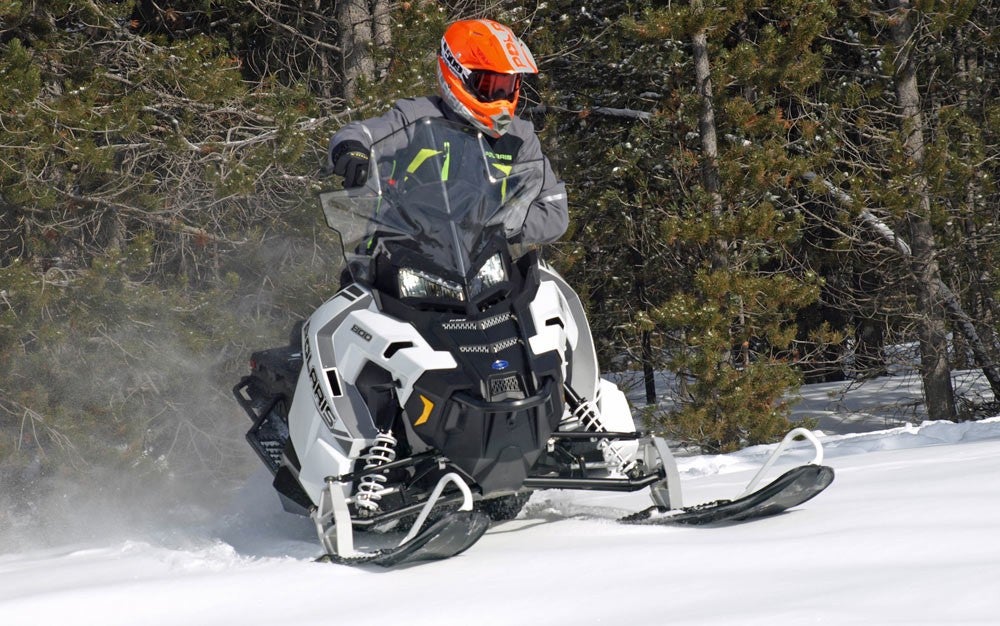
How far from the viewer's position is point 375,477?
11.8 ft

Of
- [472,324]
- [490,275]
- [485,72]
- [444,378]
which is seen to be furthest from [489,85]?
[444,378]

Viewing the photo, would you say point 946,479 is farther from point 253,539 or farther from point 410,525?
point 253,539

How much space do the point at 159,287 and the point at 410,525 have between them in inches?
211

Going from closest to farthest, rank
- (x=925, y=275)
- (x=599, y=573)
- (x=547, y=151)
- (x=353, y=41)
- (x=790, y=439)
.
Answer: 1. (x=599, y=573)
2. (x=790, y=439)
3. (x=353, y=41)
4. (x=925, y=275)
5. (x=547, y=151)

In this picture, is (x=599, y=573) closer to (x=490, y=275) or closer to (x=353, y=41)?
(x=490, y=275)

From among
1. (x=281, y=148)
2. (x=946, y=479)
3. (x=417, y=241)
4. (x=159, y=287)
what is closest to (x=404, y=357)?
(x=417, y=241)

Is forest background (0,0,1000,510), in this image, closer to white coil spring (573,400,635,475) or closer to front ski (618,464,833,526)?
white coil spring (573,400,635,475)

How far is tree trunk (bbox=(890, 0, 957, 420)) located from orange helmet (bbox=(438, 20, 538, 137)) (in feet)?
24.0

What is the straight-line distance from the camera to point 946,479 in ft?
13.3

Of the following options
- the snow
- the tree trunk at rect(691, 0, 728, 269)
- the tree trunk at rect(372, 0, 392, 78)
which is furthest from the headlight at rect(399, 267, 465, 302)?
the tree trunk at rect(691, 0, 728, 269)

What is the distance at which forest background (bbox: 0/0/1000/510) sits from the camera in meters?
7.97

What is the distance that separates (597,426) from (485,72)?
1.38 meters

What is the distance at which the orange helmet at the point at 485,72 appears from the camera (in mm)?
3889

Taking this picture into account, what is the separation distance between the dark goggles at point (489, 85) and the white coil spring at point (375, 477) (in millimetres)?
1310
